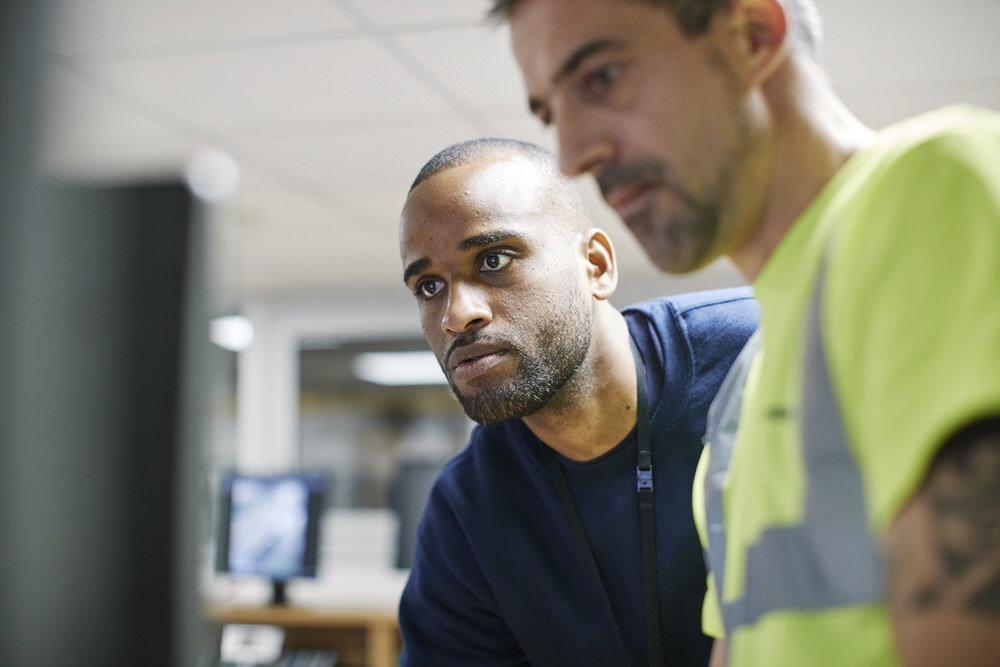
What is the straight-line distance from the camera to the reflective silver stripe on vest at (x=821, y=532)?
23.7 inches

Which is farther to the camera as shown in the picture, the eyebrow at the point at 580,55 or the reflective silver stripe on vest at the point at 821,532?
the eyebrow at the point at 580,55

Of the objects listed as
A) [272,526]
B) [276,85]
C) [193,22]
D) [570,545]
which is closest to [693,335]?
[570,545]

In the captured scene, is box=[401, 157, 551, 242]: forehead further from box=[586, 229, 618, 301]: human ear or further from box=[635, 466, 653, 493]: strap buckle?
box=[635, 466, 653, 493]: strap buckle

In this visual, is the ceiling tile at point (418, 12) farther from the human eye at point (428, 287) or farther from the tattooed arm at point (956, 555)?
the tattooed arm at point (956, 555)

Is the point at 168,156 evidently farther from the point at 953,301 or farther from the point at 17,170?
the point at 953,301

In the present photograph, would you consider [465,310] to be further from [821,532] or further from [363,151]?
[363,151]

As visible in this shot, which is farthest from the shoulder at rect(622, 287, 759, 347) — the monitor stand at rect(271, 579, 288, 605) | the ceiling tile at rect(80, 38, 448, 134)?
the monitor stand at rect(271, 579, 288, 605)

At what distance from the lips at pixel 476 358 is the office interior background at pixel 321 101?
0.40 m

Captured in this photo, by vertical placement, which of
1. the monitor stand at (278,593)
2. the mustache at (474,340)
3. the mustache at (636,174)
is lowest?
the monitor stand at (278,593)

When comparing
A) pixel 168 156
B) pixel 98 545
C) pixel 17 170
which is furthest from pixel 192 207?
pixel 168 156

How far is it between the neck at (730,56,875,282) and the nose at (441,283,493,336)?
0.59m

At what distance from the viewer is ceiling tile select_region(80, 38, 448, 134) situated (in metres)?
2.72

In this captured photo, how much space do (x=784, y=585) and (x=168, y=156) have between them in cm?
340

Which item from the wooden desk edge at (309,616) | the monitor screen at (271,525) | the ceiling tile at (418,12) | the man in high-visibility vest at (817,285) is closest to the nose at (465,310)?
the man in high-visibility vest at (817,285)
